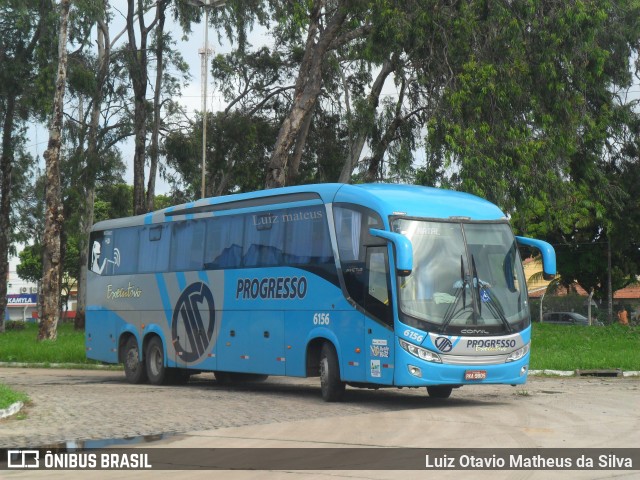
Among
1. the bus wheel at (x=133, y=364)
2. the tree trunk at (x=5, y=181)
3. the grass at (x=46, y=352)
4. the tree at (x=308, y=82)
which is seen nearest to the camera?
the bus wheel at (x=133, y=364)

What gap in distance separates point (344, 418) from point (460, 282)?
305 cm

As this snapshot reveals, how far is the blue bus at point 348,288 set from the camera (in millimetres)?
15992

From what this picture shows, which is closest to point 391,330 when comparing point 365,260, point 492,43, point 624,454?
point 365,260

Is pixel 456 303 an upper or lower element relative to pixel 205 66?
lower

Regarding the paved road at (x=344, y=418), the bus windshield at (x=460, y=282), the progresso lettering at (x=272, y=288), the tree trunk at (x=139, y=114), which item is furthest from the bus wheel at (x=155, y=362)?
the tree trunk at (x=139, y=114)

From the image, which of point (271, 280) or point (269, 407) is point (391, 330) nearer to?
point (269, 407)

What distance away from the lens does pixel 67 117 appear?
1736 inches

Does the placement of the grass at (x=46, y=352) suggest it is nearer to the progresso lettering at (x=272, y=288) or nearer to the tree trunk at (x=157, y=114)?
the tree trunk at (x=157, y=114)

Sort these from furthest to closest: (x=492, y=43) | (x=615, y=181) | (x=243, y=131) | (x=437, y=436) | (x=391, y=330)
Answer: (x=615, y=181) < (x=243, y=131) < (x=492, y=43) < (x=391, y=330) < (x=437, y=436)

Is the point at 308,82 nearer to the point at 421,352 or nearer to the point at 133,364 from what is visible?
the point at 133,364

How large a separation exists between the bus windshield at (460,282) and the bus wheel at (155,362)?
825 cm

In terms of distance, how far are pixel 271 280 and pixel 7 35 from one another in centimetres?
3116

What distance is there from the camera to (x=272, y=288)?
19094mm

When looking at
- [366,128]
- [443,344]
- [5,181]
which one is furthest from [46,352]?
[5,181]
